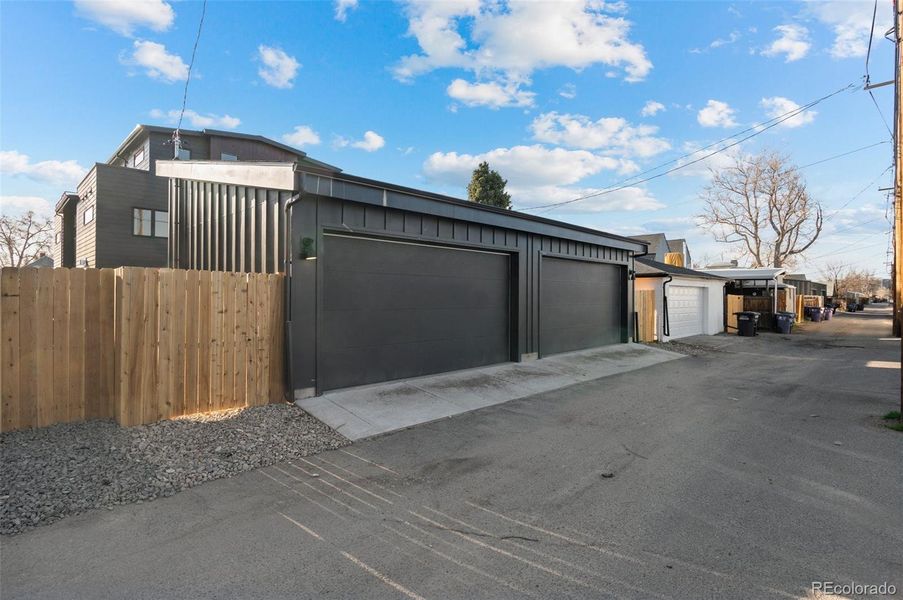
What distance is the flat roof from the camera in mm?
6277

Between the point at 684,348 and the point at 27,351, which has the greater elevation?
the point at 27,351

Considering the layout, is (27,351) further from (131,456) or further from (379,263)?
(379,263)

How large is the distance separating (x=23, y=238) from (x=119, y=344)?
31.4 m

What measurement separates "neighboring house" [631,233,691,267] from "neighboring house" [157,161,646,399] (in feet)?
82.8

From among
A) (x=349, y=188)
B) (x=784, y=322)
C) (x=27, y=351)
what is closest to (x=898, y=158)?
(x=784, y=322)

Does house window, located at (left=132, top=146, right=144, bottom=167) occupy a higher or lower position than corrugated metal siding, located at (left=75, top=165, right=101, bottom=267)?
higher

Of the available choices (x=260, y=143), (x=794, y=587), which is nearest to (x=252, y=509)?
(x=794, y=587)

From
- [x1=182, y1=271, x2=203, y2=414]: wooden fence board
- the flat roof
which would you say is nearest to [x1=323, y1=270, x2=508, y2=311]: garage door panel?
the flat roof

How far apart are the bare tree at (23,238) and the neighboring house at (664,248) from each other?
3984 cm

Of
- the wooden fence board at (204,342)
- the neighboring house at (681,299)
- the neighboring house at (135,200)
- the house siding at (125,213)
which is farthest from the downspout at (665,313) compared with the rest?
the house siding at (125,213)

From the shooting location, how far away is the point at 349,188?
21.8ft

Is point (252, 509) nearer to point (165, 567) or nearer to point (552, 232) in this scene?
point (165, 567)

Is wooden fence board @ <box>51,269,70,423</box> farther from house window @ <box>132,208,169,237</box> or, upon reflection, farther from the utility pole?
the utility pole

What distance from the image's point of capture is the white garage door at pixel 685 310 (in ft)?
52.2
